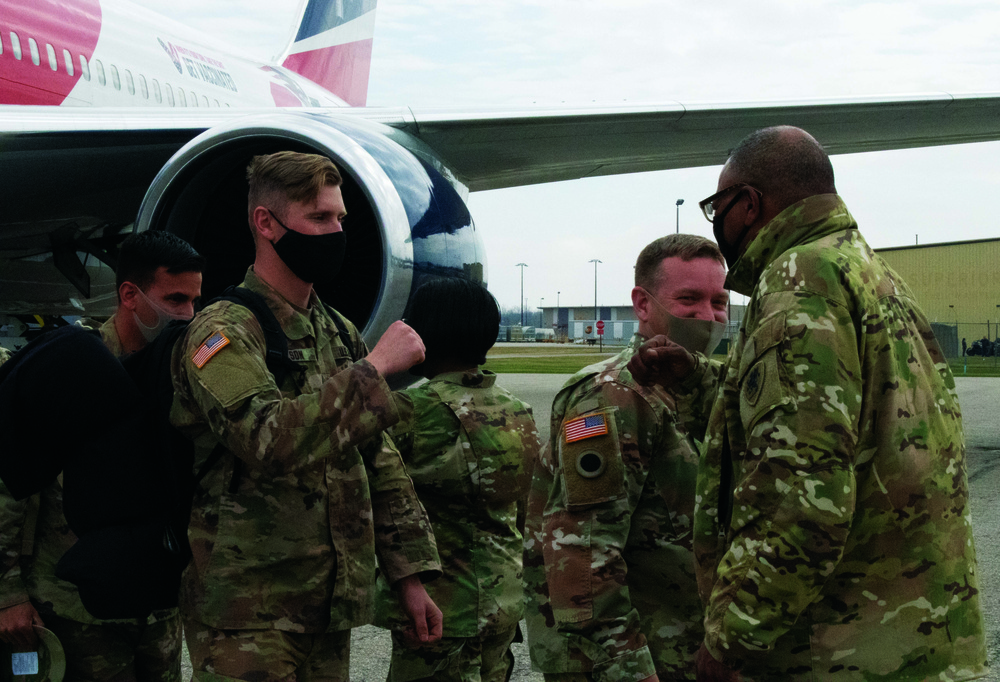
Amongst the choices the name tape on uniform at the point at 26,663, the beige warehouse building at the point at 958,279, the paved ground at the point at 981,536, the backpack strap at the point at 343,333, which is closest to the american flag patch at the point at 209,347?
the backpack strap at the point at 343,333

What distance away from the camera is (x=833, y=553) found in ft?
4.71

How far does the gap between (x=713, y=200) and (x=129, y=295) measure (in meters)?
1.56

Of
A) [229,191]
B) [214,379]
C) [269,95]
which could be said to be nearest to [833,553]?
[214,379]

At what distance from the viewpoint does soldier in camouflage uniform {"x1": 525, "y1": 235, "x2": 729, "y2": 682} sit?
6.13 ft

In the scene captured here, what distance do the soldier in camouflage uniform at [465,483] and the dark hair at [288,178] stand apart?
450 millimetres

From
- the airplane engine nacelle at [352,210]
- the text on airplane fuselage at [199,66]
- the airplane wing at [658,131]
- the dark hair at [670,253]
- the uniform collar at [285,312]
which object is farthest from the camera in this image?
the text on airplane fuselage at [199,66]

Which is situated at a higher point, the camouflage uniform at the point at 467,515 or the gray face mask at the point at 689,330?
the gray face mask at the point at 689,330

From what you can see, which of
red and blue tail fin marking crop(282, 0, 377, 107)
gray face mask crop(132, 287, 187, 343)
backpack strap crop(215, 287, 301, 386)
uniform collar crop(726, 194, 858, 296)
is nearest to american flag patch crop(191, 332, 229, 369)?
backpack strap crop(215, 287, 301, 386)

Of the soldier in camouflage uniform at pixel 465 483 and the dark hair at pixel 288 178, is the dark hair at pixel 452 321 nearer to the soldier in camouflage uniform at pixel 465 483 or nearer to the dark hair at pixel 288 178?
the soldier in camouflage uniform at pixel 465 483

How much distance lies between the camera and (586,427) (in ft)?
6.47

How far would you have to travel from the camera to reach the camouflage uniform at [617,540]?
1865 mm

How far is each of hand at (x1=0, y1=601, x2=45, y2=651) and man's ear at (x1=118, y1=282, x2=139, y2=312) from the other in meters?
0.77

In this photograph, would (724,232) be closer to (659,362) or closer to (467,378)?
(659,362)

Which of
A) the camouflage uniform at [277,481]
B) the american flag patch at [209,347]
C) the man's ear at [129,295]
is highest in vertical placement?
the man's ear at [129,295]
